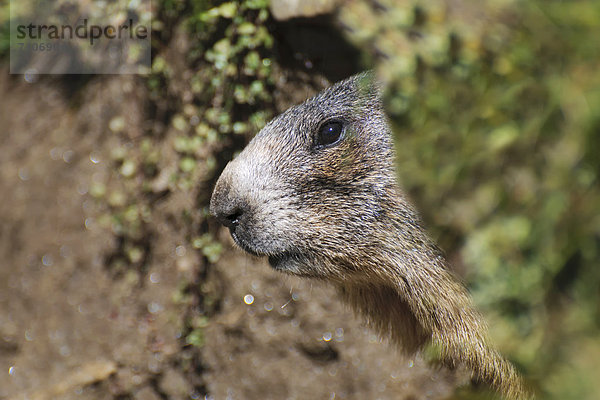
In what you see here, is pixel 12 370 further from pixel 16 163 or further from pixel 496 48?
pixel 496 48

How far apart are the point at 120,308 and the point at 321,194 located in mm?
2415

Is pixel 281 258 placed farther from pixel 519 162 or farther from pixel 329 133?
pixel 519 162

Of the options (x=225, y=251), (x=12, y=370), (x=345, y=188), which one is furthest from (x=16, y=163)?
(x=345, y=188)

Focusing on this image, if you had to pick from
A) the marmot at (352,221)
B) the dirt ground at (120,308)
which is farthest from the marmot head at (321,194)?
the dirt ground at (120,308)

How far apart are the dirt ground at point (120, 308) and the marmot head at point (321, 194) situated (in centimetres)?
117

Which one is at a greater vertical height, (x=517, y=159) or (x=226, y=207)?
(x=517, y=159)

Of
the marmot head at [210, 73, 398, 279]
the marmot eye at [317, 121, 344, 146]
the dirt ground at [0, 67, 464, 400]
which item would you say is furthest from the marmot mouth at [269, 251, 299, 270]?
the dirt ground at [0, 67, 464, 400]

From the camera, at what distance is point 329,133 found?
8.85ft

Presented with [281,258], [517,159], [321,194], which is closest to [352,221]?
[321,194]

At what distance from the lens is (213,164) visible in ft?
13.3

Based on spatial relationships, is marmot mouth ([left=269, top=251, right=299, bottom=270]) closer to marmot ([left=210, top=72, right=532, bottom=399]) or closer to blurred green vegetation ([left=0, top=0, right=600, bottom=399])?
marmot ([left=210, top=72, right=532, bottom=399])

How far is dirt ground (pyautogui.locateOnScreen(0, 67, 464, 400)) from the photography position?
3980 millimetres

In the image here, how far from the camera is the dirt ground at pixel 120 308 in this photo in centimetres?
398

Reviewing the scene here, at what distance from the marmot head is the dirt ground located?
3.83 feet
